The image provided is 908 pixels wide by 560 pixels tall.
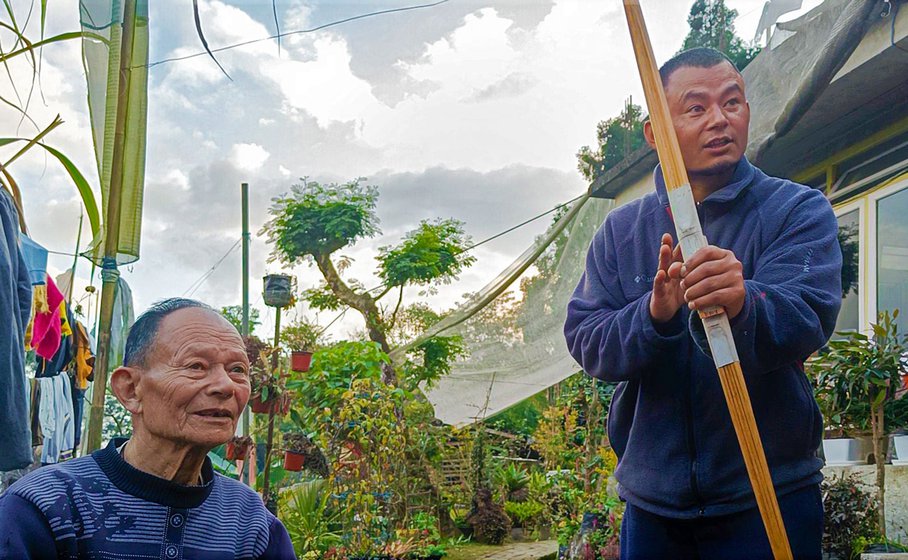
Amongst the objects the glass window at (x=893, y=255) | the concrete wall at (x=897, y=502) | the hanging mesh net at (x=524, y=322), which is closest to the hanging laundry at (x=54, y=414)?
the hanging mesh net at (x=524, y=322)

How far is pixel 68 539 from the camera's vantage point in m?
1.11

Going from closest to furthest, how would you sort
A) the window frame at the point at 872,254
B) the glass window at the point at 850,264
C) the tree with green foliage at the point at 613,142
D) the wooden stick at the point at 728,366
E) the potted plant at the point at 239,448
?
the wooden stick at the point at 728,366 < the tree with green foliage at the point at 613,142 < the window frame at the point at 872,254 < the glass window at the point at 850,264 < the potted plant at the point at 239,448

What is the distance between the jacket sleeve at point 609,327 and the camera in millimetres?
1312

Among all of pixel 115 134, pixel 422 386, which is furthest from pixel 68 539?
pixel 422 386

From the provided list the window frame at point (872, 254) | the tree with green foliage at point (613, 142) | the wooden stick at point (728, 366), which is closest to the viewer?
the wooden stick at point (728, 366)

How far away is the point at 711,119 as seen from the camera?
4.72 feet

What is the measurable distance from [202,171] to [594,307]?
2.73 m

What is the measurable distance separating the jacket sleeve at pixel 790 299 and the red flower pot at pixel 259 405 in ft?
11.4

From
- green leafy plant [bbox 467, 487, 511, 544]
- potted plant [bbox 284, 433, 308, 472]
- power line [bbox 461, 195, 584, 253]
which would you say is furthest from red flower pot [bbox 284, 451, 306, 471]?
green leafy plant [bbox 467, 487, 511, 544]

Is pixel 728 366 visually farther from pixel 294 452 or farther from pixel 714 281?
pixel 294 452

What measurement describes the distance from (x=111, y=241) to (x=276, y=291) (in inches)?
114

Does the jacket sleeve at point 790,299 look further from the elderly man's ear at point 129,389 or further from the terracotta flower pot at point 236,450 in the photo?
the terracotta flower pot at point 236,450

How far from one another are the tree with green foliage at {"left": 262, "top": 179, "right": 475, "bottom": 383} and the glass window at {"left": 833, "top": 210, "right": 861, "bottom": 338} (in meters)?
2.51

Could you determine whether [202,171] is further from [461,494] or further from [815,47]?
[461,494]
